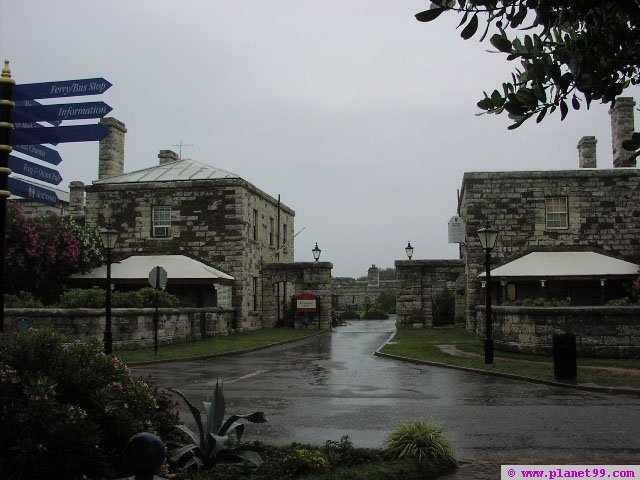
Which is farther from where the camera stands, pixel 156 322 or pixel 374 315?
pixel 374 315

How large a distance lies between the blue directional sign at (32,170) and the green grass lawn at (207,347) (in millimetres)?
10196

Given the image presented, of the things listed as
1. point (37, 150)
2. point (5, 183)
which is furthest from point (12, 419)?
point (37, 150)

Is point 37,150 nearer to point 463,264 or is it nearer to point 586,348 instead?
point 586,348

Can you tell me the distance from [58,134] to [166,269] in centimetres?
2248

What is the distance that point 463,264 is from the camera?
3291 centimetres

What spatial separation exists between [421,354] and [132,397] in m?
14.6

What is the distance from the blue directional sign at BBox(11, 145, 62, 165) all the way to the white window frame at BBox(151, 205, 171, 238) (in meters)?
24.6

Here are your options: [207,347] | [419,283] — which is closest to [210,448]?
[207,347]

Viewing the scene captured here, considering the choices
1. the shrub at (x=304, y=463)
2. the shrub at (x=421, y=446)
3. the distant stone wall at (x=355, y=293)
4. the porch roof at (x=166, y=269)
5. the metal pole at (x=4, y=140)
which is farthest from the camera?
the distant stone wall at (x=355, y=293)

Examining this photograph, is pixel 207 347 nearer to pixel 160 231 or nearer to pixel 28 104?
pixel 160 231

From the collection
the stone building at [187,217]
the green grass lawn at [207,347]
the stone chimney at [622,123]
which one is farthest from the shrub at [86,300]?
the stone chimney at [622,123]

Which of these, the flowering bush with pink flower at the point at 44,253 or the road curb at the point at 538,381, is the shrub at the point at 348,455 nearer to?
the road curb at the point at 538,381

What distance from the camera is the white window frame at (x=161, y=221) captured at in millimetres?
31234

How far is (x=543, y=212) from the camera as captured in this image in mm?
28250
